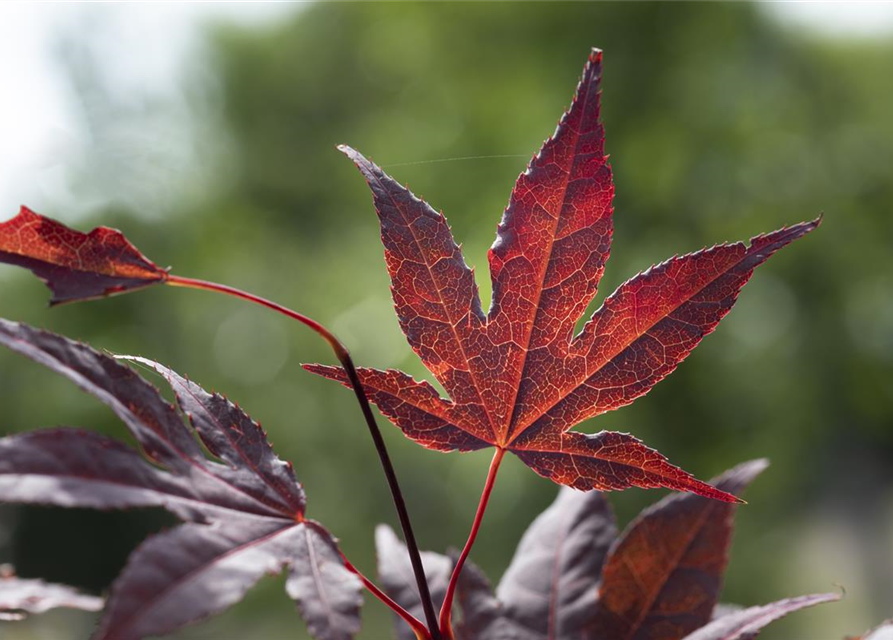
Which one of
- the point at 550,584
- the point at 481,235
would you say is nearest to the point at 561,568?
the point at 550,584

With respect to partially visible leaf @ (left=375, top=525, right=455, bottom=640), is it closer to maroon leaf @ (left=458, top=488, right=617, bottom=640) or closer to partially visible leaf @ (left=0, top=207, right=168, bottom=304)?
maroon leaf @ (left=458, top=488, right=617, bottom=640)

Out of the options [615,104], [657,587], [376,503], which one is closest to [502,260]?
[657,587]

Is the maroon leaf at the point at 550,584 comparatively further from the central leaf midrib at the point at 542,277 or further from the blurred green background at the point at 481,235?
the blurred green background at the point at 481,235

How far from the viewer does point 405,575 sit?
321mm

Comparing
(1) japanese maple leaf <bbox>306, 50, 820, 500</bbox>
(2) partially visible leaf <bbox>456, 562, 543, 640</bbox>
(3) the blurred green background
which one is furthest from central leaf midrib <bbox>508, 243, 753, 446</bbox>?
(3) the blurred green background

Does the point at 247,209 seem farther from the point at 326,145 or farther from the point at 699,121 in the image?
the point at 699,121

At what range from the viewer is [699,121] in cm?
429

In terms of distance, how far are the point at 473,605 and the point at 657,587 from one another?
0.07 meters

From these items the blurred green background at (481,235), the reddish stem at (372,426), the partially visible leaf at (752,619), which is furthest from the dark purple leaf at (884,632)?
the blurred green background at (481,235)

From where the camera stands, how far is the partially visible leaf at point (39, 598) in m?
0.19

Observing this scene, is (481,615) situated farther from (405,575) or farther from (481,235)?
(481,235)

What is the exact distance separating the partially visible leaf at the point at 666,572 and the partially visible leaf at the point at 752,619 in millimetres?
47

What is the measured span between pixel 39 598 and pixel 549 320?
157mm

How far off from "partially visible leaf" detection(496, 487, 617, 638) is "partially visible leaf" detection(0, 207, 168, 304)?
199mm
